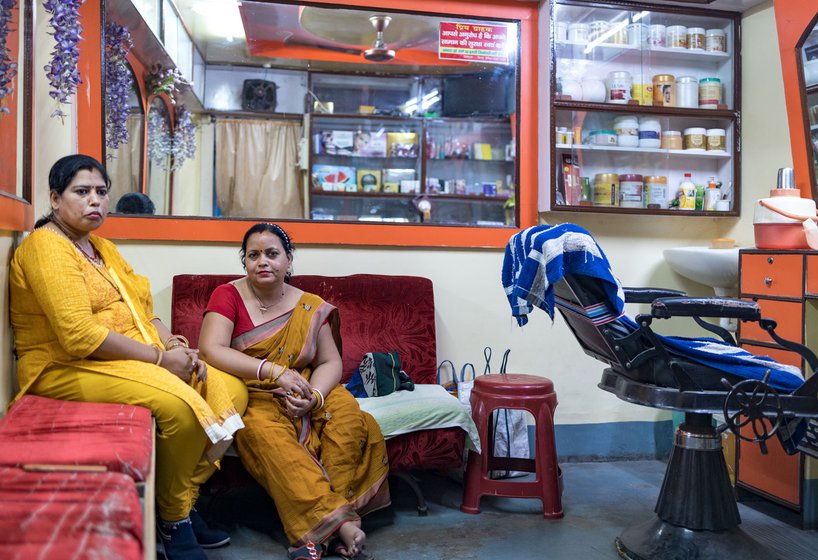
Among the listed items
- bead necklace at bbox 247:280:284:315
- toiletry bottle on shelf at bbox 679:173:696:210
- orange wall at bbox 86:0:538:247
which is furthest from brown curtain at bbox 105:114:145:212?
toiletry bottle on shelf at bbox 679:173:696:210

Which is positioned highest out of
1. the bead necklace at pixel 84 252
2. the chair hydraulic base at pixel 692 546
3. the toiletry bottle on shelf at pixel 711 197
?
the toiletry bottle on shelf at pixel 711 197

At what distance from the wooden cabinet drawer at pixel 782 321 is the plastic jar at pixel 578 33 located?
1554 mm

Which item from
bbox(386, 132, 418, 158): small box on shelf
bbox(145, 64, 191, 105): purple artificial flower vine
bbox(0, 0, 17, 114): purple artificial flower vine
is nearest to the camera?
bbox(0, 0, 17, 114): purple artificial flower vine

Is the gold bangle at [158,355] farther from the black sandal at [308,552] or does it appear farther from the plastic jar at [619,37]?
the plastic jar at [619,37]

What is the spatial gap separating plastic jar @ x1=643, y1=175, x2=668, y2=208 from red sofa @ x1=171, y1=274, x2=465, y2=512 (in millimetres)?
1244

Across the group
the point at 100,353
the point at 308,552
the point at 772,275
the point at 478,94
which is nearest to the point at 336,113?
the point at 478,94

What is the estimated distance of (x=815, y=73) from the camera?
324 centimetres

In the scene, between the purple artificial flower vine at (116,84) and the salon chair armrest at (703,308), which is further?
the purple artificial flower vine at (116,84)

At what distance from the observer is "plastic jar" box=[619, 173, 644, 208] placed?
3.73 metres

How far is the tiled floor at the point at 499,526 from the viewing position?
260 centimetres

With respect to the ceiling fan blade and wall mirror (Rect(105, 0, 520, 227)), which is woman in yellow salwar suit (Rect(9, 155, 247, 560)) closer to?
wall mirror (Rect(105, 0, 520, 227))

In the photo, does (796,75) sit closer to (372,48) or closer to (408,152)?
(408,152)

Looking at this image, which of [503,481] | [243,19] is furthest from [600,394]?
[243,19]

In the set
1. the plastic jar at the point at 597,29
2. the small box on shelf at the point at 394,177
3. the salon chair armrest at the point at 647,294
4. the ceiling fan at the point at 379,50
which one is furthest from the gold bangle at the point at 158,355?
the plastic jar at the point at 597,29
